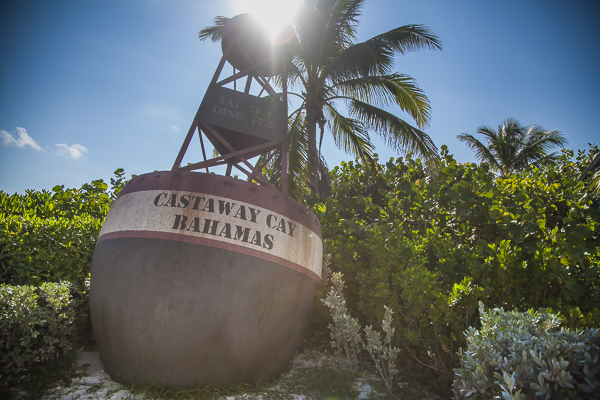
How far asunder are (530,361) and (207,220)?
280 cm

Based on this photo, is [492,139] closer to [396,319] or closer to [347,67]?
[347,67]

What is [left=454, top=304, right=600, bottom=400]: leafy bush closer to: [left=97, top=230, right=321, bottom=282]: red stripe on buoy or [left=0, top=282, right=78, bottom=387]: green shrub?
[left=97, top=230, right=321, bottom=282]: red stripe on buoy

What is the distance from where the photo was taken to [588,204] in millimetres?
4125

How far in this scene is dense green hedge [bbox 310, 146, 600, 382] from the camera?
360 centimetres

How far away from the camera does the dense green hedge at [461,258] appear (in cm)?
360

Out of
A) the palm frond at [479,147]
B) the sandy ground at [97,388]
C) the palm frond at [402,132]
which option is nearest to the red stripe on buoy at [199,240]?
the sandy ground at [97,388]

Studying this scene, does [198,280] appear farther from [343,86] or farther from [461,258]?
[343,86]

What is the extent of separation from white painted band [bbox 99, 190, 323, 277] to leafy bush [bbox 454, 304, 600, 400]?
195cm

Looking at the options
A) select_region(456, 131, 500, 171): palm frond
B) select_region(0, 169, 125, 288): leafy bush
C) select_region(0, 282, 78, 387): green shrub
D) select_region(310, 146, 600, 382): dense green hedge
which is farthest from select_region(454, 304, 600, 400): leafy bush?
select_region(456, 131, 500, 171): palm frond

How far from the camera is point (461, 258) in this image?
4438 millimetres

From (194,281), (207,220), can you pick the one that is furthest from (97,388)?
(207,220)

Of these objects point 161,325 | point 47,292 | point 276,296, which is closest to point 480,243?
point 276,296

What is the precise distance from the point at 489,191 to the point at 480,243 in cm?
87

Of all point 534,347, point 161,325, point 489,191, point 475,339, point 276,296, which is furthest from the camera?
point 489,191
